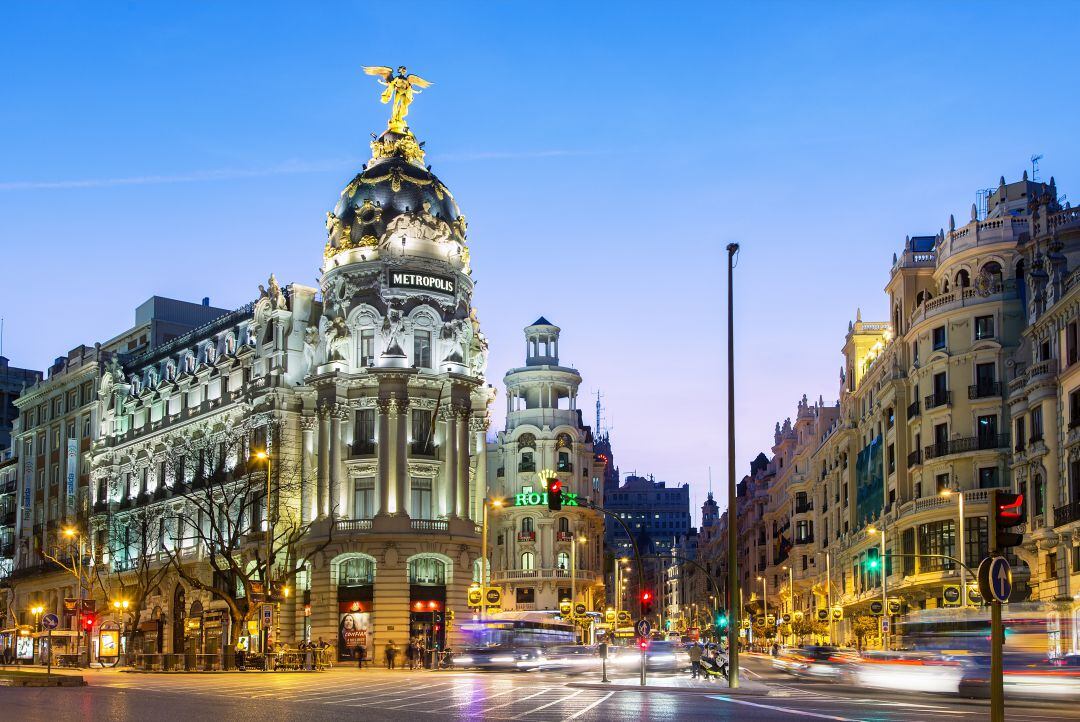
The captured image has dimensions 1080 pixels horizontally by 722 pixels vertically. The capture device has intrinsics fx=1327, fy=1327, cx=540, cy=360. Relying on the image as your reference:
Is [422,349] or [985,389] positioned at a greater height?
[422,349]

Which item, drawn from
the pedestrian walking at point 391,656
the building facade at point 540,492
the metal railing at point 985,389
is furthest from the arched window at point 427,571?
Answer: the metal railing at point 985,389

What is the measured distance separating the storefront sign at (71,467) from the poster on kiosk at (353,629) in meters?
39.1

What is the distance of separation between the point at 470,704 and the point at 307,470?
5215 cm

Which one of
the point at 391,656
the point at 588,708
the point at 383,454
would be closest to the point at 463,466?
the point at 383,454

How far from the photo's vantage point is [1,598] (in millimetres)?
122000

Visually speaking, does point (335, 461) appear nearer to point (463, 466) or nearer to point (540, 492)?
point (463, 466)

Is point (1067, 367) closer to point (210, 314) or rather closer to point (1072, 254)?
point (1072, 254)

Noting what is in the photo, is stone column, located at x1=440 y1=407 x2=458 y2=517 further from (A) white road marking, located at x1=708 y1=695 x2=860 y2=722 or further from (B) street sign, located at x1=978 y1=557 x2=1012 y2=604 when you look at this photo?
(B) street sign, located at x1=978 y1=557 x2=1012 y2=604

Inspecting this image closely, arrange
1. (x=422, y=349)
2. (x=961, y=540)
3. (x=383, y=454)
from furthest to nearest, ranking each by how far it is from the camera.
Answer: (x=422, y=349), (x=383, y=454), (x=961, y=540)

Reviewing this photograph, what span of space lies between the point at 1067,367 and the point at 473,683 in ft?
90.6

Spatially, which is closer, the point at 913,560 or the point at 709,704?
the point at 709,704

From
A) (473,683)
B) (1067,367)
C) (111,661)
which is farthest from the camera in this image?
(111,661)

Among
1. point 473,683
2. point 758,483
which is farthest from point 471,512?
point 758,483

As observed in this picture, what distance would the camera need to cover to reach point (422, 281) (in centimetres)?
8081
